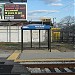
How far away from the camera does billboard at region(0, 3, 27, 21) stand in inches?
2147

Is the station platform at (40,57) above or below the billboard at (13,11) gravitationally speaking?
below

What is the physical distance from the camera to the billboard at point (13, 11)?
54531 mm

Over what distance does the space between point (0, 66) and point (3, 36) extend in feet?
118

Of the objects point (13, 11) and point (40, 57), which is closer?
point (40, 57)

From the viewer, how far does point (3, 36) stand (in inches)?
1779

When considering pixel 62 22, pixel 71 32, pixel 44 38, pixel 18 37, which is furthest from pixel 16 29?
pixel 62 22

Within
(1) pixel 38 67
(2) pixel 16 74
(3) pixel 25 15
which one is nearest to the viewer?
(2) pixel 16 74

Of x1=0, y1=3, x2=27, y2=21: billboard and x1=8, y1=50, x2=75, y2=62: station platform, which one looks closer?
x1=8, y1=50, x2=75, y2=62: station platform

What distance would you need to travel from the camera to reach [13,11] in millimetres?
55469

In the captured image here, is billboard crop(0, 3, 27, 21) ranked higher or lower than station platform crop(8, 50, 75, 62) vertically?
higher

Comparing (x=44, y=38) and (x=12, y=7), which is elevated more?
(x=12, y=7)

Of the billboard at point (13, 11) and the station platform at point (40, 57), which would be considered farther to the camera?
the billboard at point (13, 11)

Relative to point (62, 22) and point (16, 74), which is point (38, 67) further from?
point (62, 22)

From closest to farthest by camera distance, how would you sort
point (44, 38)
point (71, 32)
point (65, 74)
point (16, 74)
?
point (16, 74)
point (65, 74)
point (44, 38)
point (71, 32)
